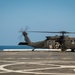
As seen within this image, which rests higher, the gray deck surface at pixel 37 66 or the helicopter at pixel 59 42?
the helicopter at pixel 59 42

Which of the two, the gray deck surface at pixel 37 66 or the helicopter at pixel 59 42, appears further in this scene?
the helicopter at pixel 59 42

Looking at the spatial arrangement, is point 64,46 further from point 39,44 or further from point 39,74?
point 39,74

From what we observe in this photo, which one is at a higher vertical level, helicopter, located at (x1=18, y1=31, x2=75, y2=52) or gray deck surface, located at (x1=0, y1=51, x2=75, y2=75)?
helicopter, located at (x1=18, y1=31, x2=75, y2=52)

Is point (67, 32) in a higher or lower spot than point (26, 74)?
higher

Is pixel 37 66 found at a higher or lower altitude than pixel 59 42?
lower

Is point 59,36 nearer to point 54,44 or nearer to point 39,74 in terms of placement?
point 54,44

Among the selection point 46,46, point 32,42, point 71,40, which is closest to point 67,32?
point 71,40

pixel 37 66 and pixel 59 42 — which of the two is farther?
pixel 59 42

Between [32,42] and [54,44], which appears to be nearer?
[54,44]

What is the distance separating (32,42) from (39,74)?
50.6m

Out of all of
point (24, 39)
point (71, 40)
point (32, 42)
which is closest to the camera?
point (71, 40)

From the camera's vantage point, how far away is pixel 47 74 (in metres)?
12.6

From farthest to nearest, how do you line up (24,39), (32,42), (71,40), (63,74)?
(24,39)
(32,42)
(71,40)
(63,74)

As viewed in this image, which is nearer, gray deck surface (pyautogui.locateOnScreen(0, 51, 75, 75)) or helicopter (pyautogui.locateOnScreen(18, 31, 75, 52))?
gray deck surface (pyautogui.locateOnScreen(0, 51, 75, 75))
